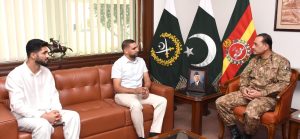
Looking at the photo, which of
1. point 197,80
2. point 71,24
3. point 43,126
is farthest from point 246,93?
point 71,24

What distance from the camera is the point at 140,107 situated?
2945mm

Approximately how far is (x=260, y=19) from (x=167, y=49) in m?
1.23

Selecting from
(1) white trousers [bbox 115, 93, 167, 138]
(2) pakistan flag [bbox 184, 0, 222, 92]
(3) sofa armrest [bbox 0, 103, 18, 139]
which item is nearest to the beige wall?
(2) pakistan flag [bbox 184, 0, 222, 92]

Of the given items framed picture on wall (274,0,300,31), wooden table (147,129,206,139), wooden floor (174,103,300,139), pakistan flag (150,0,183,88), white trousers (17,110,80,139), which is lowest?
wooden floor (174,103,300,139)

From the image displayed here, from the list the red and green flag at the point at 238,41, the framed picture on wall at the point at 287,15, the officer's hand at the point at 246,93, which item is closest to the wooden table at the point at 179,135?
the officer's hand at the point at 246,93

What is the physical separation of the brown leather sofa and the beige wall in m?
1.30

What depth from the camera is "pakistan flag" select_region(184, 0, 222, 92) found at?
3.65 metres

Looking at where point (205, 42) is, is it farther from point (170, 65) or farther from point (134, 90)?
point (134, 90)

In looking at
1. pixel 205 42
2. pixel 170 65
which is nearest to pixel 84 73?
pixel 170 65

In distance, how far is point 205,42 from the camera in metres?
3.69

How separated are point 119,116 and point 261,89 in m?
1.47

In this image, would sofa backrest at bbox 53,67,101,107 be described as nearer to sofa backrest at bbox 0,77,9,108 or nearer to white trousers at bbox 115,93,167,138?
white trousers at bbox 115,93,167,138

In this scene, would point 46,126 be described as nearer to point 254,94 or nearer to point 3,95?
point 3,95

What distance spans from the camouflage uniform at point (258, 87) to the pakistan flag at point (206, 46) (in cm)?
52
